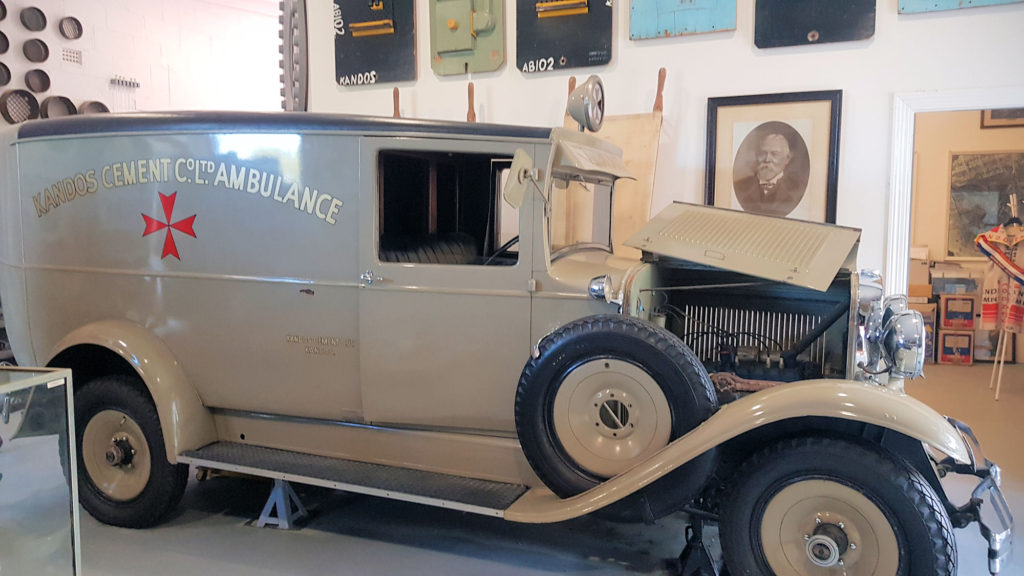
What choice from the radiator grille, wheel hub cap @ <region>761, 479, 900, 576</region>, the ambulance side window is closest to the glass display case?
the ambulance side window

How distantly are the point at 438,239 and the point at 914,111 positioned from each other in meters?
3.07

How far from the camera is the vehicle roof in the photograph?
300 centimetres

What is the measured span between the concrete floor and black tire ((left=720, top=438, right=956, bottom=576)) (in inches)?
25.7

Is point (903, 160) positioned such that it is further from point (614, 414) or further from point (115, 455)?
point (115, 455)

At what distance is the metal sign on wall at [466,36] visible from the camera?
5250 millimetres

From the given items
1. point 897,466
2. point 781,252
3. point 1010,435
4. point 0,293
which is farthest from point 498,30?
point 1010,435

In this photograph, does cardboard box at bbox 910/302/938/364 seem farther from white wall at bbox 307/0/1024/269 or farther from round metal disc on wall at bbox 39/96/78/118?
round metal disc on wall at bbox 39/96/78/118

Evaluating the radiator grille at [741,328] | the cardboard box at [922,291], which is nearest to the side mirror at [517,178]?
the radiator grille at [741,328]

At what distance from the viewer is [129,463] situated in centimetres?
344

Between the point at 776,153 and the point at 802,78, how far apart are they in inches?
19.5

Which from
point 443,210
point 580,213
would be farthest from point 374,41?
point 580,213

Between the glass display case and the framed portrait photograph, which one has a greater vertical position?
the framed portrait photograph

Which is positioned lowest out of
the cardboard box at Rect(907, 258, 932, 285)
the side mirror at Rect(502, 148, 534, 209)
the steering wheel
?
the cardboard box at Rect(907, 258, 932, 285)

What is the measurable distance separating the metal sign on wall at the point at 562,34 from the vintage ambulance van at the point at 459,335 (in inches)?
72.0
